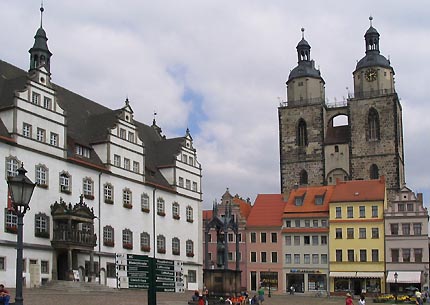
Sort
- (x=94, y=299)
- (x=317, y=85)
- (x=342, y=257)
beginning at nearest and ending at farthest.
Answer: (x=94, y=299), (x=342, y=257), (x=317, y=85)

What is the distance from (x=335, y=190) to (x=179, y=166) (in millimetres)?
22158

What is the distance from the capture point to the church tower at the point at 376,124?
3600 inches

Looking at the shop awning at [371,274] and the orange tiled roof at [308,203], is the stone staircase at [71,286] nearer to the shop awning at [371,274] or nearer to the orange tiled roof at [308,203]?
the shop awning at [371,274]

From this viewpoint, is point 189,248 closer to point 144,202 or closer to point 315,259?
point 144,202

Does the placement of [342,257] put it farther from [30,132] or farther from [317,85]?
[30,132]

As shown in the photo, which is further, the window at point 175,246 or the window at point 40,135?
the window at point 175,246

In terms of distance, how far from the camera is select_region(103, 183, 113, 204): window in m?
54.3

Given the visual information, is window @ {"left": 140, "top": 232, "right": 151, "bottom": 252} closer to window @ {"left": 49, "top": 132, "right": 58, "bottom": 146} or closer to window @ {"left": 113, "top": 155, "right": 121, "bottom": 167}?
window @ {"left": 113, "top": 155, "right": 121, "bottom": 167}

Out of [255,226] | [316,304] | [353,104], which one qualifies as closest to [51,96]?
[316,304]

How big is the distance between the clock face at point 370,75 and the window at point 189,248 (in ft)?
136

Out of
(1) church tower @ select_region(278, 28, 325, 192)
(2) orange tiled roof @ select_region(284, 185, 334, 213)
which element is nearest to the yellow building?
(2) orange tiled roof @ select_region(284, 185, 334, 213)

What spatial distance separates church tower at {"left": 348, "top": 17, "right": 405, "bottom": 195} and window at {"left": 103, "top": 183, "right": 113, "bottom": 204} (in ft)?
149

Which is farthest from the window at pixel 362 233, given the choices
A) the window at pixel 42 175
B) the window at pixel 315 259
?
the window at pixel 42 175

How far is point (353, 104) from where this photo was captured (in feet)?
315
